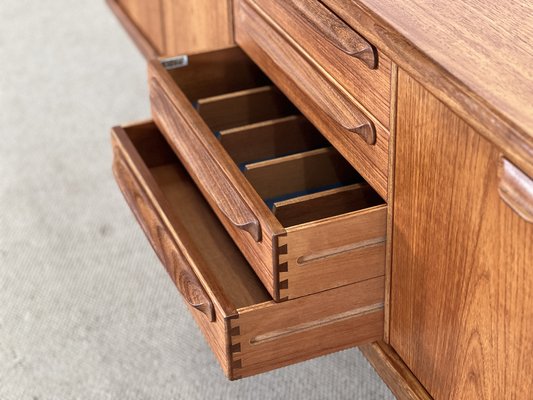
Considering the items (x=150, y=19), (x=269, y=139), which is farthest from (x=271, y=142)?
(x=150, y=19)

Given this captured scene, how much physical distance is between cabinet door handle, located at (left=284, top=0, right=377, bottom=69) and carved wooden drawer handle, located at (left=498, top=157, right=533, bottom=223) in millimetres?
261

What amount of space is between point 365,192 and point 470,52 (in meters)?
0.33

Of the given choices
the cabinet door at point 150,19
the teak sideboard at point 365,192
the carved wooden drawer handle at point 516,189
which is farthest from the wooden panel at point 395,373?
the cabinet door at point 150,19

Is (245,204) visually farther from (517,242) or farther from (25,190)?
(25,190)

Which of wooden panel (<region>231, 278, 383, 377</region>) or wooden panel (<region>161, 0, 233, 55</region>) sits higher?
wooden panel (<region>161, 0, 233, 55</region>)

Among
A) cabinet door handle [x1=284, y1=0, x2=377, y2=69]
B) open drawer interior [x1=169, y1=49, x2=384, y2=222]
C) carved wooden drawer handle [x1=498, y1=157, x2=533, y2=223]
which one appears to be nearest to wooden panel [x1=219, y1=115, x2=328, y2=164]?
open drawer interior [x1=169, y1=49, x2=384, y2=222]

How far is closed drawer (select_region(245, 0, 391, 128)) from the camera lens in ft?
3.67

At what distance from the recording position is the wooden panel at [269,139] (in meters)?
1.42

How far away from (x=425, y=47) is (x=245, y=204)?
322 millimetres

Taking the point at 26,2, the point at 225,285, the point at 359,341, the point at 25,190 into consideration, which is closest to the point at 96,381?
the point at 225,285

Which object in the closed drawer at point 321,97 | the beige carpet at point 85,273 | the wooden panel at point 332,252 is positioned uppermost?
the closed drawer at point 321,97

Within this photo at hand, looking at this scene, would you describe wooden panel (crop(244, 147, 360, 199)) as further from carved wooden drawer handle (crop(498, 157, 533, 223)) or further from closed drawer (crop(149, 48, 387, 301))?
carved wooden drawer handle (crop(498, 157, 533, 223))

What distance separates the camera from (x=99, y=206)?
190 cm

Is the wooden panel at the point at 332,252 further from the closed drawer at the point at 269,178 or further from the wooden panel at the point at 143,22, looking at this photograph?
the wooden panel at the point at 143,22
